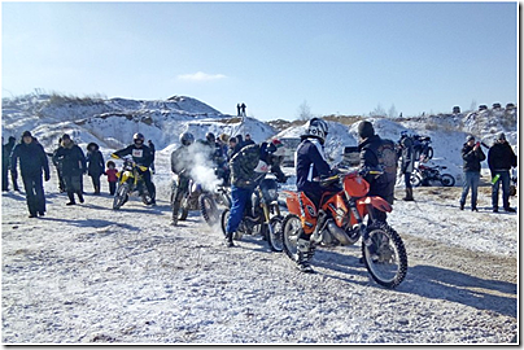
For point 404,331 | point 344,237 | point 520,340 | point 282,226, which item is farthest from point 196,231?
point 520,340

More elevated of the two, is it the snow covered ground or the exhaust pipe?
the exhaust pipe

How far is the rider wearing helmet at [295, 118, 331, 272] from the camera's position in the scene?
5.05 m

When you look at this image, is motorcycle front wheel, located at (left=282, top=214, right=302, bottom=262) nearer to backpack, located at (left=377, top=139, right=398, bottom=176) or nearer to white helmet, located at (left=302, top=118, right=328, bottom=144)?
white helmet, located at (left=302, top=118, right=328, bottom=144)

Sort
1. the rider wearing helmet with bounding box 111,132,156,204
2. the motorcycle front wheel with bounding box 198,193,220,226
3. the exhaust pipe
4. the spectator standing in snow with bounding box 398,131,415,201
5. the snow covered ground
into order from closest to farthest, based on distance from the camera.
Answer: the snow covered ground, the exhaust pipe, the motorcycle front wheel with bounding box 198,193,220,226, the rider wearing helmet with bounding box 111,132,156,204, the spectator standing in snow with bounding box 398,131,415,201

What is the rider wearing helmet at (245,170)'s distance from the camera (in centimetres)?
625

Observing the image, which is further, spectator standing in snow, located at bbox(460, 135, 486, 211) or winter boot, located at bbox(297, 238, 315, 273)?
spectator standing in snow, located at bbox(460, 135, 486, 211)

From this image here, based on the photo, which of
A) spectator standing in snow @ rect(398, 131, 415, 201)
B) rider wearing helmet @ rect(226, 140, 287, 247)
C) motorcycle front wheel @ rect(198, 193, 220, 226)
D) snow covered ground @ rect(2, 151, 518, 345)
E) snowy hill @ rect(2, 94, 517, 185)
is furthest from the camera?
snowy hill @ rect(2, 94, 517, 185)

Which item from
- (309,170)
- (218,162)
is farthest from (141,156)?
(309,170)

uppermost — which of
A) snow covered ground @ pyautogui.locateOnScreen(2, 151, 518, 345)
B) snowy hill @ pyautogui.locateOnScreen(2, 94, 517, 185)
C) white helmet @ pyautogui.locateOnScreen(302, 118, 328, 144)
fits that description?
snowy hill @ pyautogui.locateOnScreen(2, 94, 517, 185)

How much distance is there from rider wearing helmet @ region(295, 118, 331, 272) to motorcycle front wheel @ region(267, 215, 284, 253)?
0.86 meters

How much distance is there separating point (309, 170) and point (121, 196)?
623 centimetres

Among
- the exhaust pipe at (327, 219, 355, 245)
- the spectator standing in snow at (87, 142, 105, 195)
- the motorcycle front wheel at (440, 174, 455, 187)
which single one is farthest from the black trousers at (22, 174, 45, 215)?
the motorcycle front wheel at (440, 174, 455, 187)

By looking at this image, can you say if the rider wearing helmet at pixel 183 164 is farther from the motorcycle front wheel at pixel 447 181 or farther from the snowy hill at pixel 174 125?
the snowy hill at pixel 174 125

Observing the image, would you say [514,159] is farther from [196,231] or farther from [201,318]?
[201,318]
